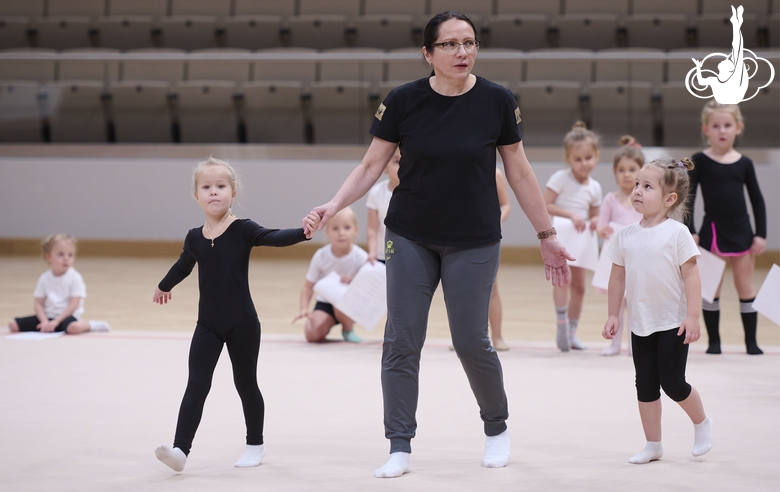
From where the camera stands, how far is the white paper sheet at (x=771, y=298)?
389 centimetres

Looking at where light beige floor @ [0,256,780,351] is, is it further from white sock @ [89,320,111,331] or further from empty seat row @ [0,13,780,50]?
empty seat row @ [0,13,780,50]

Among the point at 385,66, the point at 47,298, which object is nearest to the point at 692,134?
the point at 385,66

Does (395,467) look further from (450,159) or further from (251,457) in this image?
(450,159)

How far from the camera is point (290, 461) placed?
287 centimetres

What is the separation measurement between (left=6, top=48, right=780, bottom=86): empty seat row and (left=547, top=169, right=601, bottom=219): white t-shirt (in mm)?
3664

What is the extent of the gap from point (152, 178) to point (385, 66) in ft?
9.09

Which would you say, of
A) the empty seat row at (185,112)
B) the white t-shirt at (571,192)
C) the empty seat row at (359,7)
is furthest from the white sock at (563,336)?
the empty seat row at (359,7)

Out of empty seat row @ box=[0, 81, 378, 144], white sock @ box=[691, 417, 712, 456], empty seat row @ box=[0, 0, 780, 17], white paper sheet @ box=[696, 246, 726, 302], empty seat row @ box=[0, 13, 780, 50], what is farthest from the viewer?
empty seat row @ box=[0, 0, 780, 17]

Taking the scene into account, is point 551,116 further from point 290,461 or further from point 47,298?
point 290,461

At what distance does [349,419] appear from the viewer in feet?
11.3

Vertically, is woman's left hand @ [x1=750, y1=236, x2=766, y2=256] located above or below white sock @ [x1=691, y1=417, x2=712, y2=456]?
above

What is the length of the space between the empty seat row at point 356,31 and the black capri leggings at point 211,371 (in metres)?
7.83

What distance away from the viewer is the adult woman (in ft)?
8.79

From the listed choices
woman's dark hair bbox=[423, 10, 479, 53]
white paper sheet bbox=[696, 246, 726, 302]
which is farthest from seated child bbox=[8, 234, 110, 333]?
white paper sheet bbox=[696, 246, 726, 302]
